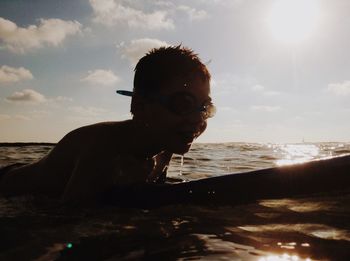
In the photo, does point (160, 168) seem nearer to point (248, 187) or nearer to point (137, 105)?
point (137, 105)

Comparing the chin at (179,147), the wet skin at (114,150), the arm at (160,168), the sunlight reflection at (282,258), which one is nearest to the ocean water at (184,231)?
the sunlight reflection at (282,258)

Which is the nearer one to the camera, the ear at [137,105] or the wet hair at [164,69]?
the wet hair at [164,69]

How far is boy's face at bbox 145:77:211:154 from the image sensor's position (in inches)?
146

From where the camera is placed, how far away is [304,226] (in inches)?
99.1

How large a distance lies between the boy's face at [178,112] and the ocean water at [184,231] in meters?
0.92

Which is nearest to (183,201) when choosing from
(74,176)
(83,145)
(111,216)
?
(111,216)

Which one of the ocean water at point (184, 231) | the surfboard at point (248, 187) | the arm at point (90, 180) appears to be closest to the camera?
the ocean water at point (184, 231)

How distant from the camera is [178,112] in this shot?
12.2ft

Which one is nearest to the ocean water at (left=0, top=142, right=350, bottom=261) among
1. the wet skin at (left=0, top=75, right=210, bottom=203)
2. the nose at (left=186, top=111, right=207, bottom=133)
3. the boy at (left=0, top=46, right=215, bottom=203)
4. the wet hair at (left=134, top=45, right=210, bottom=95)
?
the wet skin at (left=0, top=75, right=210, bottom=203)

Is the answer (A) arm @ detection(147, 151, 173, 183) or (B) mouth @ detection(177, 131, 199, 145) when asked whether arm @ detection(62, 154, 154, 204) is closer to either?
(B) mouth @ detection(177, 131, 199, 145)

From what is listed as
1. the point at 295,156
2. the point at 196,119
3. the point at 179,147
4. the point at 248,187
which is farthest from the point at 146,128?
the point at 295,156

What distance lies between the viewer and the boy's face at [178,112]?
3707 millimetres

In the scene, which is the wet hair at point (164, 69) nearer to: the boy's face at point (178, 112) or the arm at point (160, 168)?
the boy's face at point (178, 112)

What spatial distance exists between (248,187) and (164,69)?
1.50 meters
